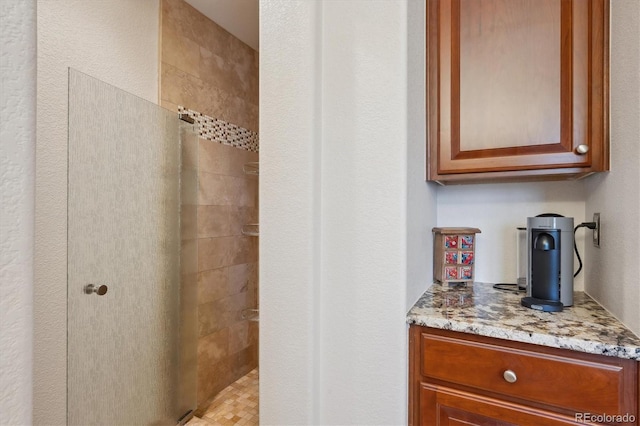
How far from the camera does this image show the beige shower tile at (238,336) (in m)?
2.39

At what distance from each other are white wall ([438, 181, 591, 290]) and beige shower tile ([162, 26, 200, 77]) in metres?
1.77

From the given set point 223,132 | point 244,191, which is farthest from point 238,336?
point 223,132

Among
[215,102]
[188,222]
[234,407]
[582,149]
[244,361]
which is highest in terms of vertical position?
[215,102]

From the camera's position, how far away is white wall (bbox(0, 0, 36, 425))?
25 cm

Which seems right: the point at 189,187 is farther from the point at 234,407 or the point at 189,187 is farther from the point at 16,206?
the point at 16,206

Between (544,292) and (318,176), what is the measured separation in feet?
2.98

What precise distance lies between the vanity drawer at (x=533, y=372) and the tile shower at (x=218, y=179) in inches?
58.6

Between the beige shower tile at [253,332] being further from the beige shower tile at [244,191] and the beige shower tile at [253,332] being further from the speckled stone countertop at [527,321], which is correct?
the speckled stone countertop at [527,321]

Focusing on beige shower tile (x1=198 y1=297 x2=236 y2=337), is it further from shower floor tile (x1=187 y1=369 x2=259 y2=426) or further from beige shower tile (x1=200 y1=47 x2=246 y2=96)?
beige shower tile (x1=200 y1=47 x2=246 y2=96)

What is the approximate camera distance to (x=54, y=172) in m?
1.40

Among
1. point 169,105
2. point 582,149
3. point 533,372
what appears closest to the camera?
point 533,372

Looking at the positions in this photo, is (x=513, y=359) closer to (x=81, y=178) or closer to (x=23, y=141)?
(x=23, y=141)

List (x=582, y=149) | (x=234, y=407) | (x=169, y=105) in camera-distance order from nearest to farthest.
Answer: (x=582, y=149) → (x=169, y=105) → (x=234, y=407)

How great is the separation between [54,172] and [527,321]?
1.95 metres
